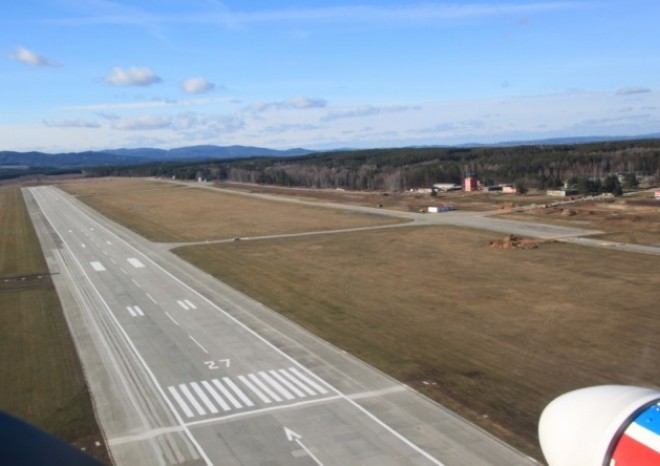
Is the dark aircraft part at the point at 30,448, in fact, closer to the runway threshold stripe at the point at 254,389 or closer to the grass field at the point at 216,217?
the runway threshold stripe at the point at 254,389

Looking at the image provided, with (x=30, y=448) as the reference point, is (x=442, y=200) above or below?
below

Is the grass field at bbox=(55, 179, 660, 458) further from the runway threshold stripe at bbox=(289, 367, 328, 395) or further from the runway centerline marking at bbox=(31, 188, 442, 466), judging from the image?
the runway threshold stripe at bbox=(289, 367, 328, 395)

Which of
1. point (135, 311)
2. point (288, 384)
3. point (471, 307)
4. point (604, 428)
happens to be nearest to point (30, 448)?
point (604, 428)

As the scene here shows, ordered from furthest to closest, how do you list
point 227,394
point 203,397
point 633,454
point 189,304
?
point 189,304
point 227,394
point 203,397
point 633,454

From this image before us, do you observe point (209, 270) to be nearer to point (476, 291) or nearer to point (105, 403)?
point (476, 291)

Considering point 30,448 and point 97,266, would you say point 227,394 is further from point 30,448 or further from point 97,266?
point 97,266

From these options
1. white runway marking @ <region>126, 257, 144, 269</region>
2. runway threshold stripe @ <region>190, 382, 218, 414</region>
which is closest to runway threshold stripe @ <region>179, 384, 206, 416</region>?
runway threshold stripe @ <region>190, 382, 218, 414</region>

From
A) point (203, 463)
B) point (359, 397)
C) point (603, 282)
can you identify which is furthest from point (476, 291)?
point (203, 463)
